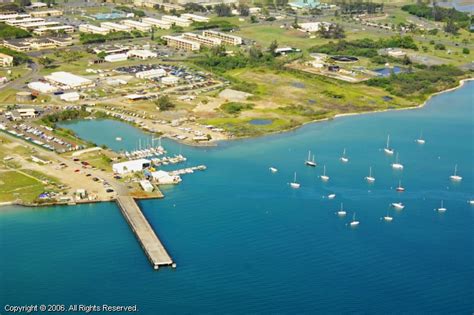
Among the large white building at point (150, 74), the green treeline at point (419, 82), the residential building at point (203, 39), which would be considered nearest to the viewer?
the green treeline at point (419, 82)

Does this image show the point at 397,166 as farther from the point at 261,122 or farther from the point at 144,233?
the point at 144,233

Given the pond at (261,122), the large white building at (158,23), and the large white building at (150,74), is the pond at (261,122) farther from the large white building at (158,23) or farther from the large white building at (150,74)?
the large white building at (158,23)

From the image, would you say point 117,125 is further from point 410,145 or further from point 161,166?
point 410,145

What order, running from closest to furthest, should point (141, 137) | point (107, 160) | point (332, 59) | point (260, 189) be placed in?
1. point (260, 189)
2. point (107, 160)
3. point (141, 137)
4. point (332, 59)

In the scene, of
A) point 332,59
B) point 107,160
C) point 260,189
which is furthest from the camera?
point 332,59

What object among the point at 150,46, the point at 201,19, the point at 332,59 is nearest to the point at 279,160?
the point at 332,59

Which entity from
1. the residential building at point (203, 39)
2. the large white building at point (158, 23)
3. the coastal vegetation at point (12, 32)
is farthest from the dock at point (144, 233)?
the large white building at point (158, 23)
